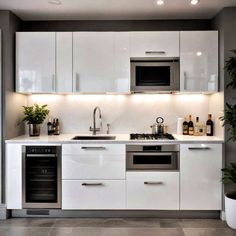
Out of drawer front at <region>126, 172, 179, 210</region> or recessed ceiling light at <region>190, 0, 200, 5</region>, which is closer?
recessed ceiling light at <region>190, 0, 200, 5</region>

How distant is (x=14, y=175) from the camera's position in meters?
3.66

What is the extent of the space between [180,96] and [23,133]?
7.31 feet

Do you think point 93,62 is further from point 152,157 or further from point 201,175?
point 201,175

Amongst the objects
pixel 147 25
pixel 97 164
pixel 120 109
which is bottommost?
pixel 97 164

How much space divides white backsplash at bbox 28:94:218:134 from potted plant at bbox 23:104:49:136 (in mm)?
227

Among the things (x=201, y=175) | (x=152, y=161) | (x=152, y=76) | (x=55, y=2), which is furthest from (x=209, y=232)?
(x=55, y=2)

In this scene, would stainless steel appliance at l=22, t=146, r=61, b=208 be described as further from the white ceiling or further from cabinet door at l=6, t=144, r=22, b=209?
the white ceiling

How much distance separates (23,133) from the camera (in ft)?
14.0

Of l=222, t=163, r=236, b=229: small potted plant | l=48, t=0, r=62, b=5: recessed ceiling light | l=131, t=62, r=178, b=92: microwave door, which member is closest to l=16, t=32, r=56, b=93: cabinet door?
l=48, t=0, r=62, b=5: recessed ceiling light

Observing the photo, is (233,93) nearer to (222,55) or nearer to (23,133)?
(222,55)

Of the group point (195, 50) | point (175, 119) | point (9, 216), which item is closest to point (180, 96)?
point (175, 119)

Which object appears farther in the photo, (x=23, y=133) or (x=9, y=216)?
(x=23, y=133)

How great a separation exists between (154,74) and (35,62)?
1.49 m

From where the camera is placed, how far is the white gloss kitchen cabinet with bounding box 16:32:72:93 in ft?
12.6
